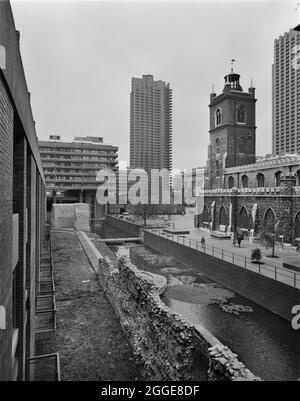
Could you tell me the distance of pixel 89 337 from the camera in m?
11.0

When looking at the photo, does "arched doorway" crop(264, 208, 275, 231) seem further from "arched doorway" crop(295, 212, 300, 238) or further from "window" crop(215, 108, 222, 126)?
"window" crop(215, 108, 222, 126)

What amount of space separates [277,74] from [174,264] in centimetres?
8009

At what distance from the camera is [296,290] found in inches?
549

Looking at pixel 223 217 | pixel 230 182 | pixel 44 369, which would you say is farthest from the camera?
pixel 230 182

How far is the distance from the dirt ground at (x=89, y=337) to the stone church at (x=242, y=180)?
63.7 ft

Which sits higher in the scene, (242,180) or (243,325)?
(242,180)

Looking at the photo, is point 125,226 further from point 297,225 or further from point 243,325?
point 243,325

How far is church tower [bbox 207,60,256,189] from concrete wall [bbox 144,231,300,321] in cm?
Result: 1945

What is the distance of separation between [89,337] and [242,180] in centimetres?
3295

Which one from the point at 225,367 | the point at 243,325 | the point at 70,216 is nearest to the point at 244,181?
the point at 243,325

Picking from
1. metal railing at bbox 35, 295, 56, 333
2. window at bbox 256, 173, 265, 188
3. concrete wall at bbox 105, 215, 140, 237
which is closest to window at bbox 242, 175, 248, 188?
window at bbox 256, 173, 265, 188

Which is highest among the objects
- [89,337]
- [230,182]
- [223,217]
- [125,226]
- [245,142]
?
[245,142]

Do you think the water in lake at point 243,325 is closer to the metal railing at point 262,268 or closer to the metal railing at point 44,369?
the metal railing at point 262,268
